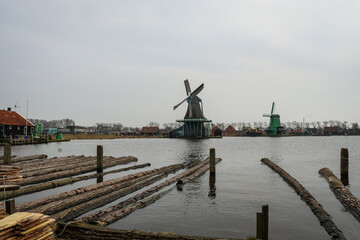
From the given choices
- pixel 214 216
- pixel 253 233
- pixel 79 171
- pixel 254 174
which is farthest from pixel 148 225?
pixel 254 174

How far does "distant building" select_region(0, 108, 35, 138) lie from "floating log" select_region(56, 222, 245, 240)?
64.0m

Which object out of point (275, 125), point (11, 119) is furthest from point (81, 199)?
point (275, 125)

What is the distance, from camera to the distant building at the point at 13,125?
204 feet

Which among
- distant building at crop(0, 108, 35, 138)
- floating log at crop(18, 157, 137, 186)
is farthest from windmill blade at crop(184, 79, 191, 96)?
floating log at crop(18, 157, 137, 186)

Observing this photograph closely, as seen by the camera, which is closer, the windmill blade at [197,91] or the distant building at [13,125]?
the distant building at [13,125]

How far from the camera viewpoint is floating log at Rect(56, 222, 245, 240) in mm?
7254

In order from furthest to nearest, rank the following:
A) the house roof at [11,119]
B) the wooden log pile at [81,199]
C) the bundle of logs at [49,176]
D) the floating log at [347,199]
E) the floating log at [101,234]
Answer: the house roof at [11,119]
the bundle of logs at [49,176]
the floating log at [347,199]
the wooden log pile at [81,199]
the floating log at [101,234]

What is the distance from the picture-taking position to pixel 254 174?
22984 millimetres

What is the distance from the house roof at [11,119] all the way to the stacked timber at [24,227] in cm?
6602

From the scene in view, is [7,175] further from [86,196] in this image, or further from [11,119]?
[11,119]

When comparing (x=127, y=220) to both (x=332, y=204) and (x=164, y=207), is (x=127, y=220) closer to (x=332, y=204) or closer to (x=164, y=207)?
(x=164, y=207)

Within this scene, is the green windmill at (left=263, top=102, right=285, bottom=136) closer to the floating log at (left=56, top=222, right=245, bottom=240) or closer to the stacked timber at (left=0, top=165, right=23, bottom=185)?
the stacked timber at (left=0, top=165, right=23, bottom=185)

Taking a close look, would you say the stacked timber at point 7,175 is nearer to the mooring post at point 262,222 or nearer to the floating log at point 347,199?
the mooring post at point 262,222

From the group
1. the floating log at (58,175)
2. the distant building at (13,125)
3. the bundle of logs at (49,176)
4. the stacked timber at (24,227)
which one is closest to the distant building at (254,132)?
the distant building at (13,125)
